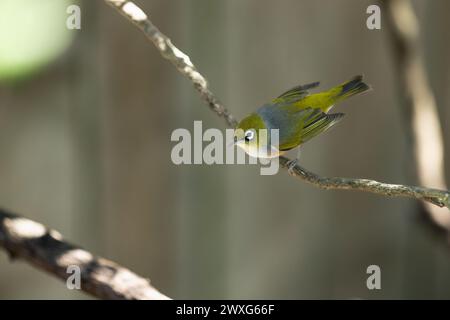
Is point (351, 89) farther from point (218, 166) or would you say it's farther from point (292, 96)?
point (218, 166)

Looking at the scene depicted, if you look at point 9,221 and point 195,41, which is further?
point 195,41

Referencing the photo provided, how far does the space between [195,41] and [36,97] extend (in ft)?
3.19

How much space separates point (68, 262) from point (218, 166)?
178 centimetres

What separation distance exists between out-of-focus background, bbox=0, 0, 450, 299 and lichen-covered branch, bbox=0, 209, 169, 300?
3.27 feet

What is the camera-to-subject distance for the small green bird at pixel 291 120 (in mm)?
2975

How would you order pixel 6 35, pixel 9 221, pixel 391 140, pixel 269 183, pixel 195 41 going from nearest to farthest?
1. pixel 6 35
2. pixel 9 221
3. pixel 195 41
4. pixel 269 183
5. pixel 391 140

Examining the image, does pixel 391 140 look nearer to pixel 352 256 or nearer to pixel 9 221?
pixel 352 256

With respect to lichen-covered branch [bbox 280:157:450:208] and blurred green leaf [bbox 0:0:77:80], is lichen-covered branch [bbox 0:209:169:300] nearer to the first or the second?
blurred green leaf [bbox 0:0:77:80]

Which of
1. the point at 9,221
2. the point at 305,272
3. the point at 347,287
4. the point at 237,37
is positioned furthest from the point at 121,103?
the point at 347,287

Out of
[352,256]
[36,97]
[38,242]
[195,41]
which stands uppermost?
[195,41]

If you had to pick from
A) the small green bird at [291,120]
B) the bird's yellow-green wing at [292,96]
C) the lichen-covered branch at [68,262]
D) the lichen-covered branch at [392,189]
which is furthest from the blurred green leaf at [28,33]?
the lichen-covered branch at [392,189]

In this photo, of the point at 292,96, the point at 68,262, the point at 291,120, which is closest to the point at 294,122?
the point at 291,120

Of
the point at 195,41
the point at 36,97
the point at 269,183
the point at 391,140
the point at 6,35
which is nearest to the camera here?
the point at 6,35

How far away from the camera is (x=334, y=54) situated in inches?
178
